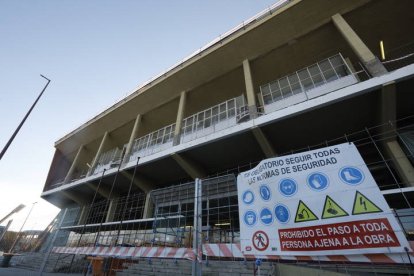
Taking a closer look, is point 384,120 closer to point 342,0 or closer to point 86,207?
point 342,0

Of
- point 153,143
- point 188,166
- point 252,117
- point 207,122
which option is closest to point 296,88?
point 252,117

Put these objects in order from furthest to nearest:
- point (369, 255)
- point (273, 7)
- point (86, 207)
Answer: point (86, 207) < point (273, 7) < point (369, 255)

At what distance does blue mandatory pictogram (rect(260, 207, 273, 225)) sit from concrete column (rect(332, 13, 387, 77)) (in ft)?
29.5

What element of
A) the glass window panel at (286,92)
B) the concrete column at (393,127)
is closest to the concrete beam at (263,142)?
the glass window panel at (286,92)

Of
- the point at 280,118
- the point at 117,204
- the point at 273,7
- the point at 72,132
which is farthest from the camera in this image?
the point at 72,132

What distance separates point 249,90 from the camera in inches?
478

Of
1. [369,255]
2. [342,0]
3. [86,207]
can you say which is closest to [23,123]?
[369,255]

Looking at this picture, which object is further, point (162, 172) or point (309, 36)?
point (162, 172)

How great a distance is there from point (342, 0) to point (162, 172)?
14.5 metres

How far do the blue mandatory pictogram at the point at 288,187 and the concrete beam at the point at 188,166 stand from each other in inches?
383

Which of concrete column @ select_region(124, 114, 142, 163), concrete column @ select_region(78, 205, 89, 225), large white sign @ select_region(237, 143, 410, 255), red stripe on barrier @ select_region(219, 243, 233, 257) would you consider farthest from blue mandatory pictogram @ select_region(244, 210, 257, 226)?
concrete column @ select_region(78, 205, 89, 225)

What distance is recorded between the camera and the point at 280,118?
370 inches

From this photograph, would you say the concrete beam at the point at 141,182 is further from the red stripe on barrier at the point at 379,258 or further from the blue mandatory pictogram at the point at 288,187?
the red stripe on barrier at the point at 379,258

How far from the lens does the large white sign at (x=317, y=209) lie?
2.11m
